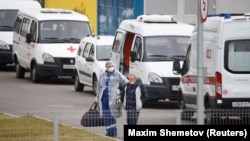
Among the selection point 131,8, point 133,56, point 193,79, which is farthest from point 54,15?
point 193,79

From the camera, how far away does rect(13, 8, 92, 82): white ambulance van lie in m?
35.6

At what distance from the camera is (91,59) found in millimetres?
→ 32094

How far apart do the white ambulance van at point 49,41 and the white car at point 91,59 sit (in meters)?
1.66

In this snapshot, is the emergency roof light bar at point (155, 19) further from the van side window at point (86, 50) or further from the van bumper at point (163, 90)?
the van side window at point (86, 50)

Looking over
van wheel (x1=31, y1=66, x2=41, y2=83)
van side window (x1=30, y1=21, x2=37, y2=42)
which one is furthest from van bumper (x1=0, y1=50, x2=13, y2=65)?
van wheel (x1=31, y1=66, x2=41, y2=83)

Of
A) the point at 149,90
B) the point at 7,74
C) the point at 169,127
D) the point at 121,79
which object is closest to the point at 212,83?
the point at 121,79

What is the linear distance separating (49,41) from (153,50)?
25.5ft

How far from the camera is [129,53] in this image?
98.7 ft

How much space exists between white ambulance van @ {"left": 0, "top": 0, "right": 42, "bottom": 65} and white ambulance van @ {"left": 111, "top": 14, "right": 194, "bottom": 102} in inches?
416

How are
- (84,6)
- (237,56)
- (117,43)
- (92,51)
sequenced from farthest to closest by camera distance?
(84,6), (92,51), (117,43), (237,56)

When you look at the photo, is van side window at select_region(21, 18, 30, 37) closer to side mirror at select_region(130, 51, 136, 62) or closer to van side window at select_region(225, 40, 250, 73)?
side mirror at select_region(130, 51, 136, 62)

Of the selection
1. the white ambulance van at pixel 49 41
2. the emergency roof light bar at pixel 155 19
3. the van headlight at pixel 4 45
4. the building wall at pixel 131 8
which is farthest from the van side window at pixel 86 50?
the building wall at pixel 131 8

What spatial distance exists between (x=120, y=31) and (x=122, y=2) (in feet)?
55.4

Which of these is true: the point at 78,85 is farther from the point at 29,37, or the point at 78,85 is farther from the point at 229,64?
the point at 229,64
